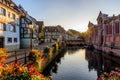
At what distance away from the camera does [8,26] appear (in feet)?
131

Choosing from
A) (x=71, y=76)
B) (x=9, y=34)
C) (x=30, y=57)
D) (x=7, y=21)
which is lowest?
(x=71, y=76)

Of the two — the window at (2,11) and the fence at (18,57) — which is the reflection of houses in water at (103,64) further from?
the window at (2,11)

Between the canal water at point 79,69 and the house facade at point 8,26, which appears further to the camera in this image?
the house facade at point 8,26

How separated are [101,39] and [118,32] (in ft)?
84.4

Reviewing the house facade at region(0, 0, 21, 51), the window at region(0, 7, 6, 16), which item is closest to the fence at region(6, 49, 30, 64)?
the house facade at region(0, 0, 21, 51)

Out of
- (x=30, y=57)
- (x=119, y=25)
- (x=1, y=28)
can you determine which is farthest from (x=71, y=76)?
(x=119, y=25)

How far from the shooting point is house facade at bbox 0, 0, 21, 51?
3669 centimetres

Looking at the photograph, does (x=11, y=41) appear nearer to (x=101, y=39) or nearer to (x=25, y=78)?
(x=25, y=78)

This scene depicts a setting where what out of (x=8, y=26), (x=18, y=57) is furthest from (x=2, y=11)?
(x=18, y=57)

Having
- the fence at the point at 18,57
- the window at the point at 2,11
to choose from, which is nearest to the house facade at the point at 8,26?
the window at the point at 2,11

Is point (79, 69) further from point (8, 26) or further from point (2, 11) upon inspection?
point (2, 11)

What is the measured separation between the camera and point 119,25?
52.2 m

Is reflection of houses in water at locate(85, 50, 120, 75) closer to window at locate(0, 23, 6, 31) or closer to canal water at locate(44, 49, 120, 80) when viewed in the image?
canal water at locate(44, 49, 120, 80)

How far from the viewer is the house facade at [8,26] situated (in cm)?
3669
